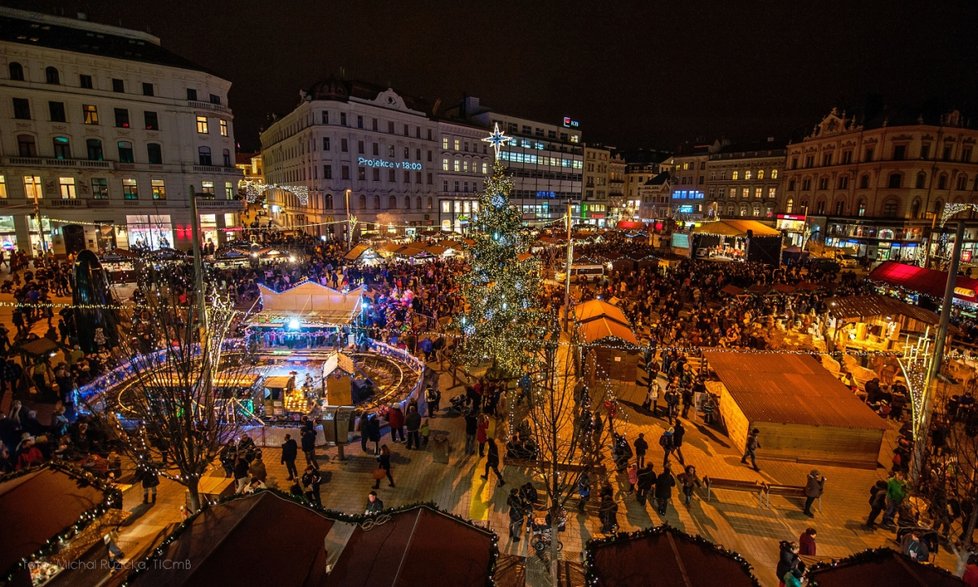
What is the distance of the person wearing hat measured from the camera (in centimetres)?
968

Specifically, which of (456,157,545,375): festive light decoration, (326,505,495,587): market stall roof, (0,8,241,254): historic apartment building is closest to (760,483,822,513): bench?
(326,505,495,587): market stall roof

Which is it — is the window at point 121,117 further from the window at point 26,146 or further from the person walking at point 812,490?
the person walking at point 812,490

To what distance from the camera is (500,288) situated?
16078 mm

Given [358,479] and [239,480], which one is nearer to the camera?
[239,480]

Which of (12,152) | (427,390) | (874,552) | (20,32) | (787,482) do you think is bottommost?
(787,482)

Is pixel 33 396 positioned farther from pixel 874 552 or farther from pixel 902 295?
pixel 902 295

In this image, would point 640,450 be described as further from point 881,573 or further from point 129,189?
point 129,189

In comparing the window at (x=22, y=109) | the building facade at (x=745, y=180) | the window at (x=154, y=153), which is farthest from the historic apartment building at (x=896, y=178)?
the window at (x=22, y=109)

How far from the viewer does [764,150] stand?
62.0 metres

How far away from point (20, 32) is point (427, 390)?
140 feet

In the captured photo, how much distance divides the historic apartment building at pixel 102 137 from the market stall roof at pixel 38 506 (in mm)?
29473

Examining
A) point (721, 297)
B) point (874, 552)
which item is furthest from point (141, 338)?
point (721, 297)

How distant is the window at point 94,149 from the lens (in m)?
35.1

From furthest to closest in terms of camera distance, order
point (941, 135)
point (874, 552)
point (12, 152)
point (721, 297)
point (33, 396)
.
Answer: point (941, 135) → point (12, 152) → point (721, 297) → point (33, 396) → point (874, 552)
